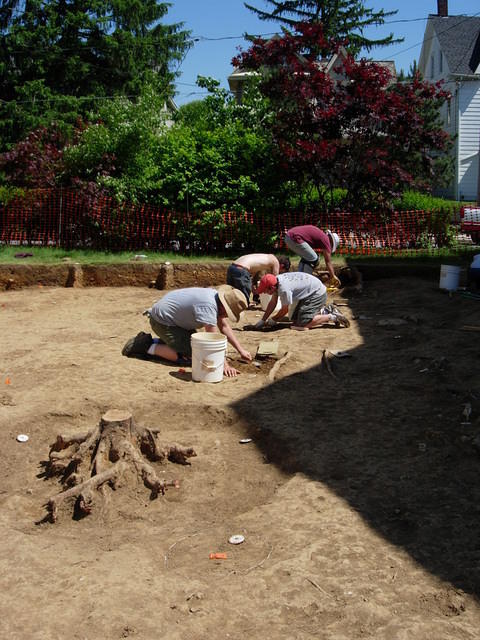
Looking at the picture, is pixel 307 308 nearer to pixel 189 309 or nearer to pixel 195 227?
pixel 189 309

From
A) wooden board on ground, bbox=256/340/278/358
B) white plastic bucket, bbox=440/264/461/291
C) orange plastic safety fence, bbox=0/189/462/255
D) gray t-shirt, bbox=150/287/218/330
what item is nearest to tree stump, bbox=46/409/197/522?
gray t-shirt, bbox=150/287/218/330

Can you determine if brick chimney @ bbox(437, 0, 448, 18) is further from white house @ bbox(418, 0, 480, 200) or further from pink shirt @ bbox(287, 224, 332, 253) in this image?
pink shirt @ bbox(287, 224, 332, 253)

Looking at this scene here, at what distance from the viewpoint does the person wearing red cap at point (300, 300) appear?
9.20 m

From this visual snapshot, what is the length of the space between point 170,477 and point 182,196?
33.8 ft

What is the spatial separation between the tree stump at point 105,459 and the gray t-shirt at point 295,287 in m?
4.15

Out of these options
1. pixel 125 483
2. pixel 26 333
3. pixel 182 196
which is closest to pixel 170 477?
pixel 125 483

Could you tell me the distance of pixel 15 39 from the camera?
3097 cm

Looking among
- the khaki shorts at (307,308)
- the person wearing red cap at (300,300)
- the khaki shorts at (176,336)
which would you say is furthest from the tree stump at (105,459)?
the khaki shorts at (307,308)

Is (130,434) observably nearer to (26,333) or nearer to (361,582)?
(361,582)

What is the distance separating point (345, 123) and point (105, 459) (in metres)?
11.5

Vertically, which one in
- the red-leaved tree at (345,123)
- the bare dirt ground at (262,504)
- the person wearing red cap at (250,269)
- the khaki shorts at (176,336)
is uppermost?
the red-leaved tree at (345,123)

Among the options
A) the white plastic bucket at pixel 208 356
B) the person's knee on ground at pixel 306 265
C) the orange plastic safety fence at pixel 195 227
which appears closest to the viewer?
the white plastic bucket at pixel 208 356

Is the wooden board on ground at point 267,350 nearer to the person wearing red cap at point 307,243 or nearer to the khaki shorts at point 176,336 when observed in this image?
the khaki shorts at point 176,336

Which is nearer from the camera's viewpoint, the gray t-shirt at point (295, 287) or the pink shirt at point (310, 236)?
the gray t-shirt at point (295, 287)
